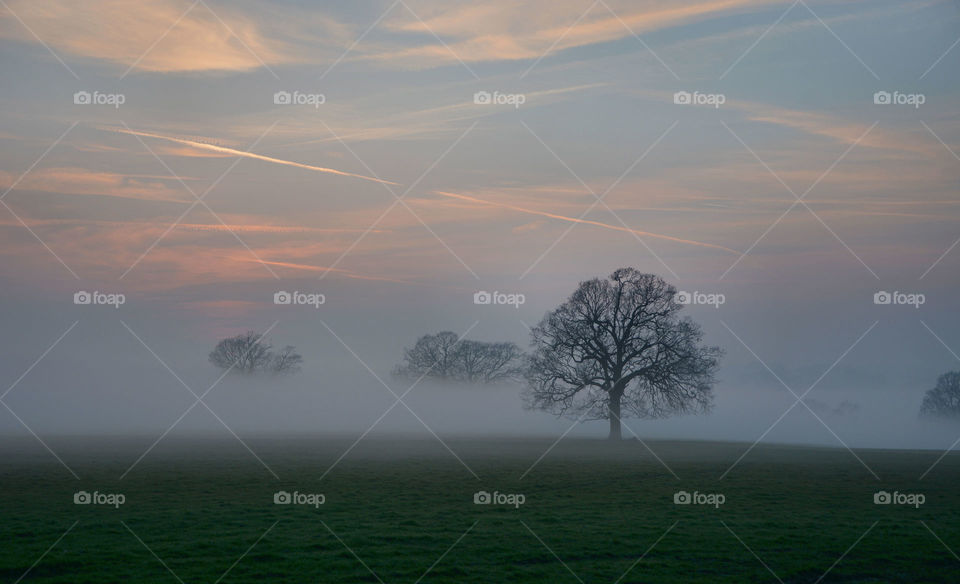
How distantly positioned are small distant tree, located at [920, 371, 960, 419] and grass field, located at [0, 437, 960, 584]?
98.8m

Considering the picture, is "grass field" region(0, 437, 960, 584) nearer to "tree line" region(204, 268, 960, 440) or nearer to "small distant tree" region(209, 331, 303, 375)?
"tree line" region(204, 268, 960, 440)

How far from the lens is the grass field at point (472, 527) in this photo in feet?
65.4

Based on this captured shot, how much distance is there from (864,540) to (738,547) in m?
4.37

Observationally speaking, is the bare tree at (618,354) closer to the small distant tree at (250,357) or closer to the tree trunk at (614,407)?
the tree trunk at (614,407)

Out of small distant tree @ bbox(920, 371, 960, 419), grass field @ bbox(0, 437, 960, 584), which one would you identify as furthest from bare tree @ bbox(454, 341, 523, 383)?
grass field @ bbox(0, 437, 960, 584)

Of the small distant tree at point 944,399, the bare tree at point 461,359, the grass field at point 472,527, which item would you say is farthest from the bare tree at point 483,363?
the grass field at point 472,527

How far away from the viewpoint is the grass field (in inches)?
784

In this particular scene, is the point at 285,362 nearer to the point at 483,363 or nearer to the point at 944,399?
the point at 483,363

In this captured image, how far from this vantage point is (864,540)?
23688 millimetres

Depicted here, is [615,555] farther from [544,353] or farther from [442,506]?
[544,353]

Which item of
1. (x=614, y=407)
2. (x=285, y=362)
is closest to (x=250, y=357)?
(x=285, y=362)

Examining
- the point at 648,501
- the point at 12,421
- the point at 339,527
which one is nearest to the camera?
the point at 339,527

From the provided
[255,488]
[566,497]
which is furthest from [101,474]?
[566,497]

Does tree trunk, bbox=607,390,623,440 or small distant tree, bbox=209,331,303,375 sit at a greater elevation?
small distant tree, bbox=209,331,303,375
